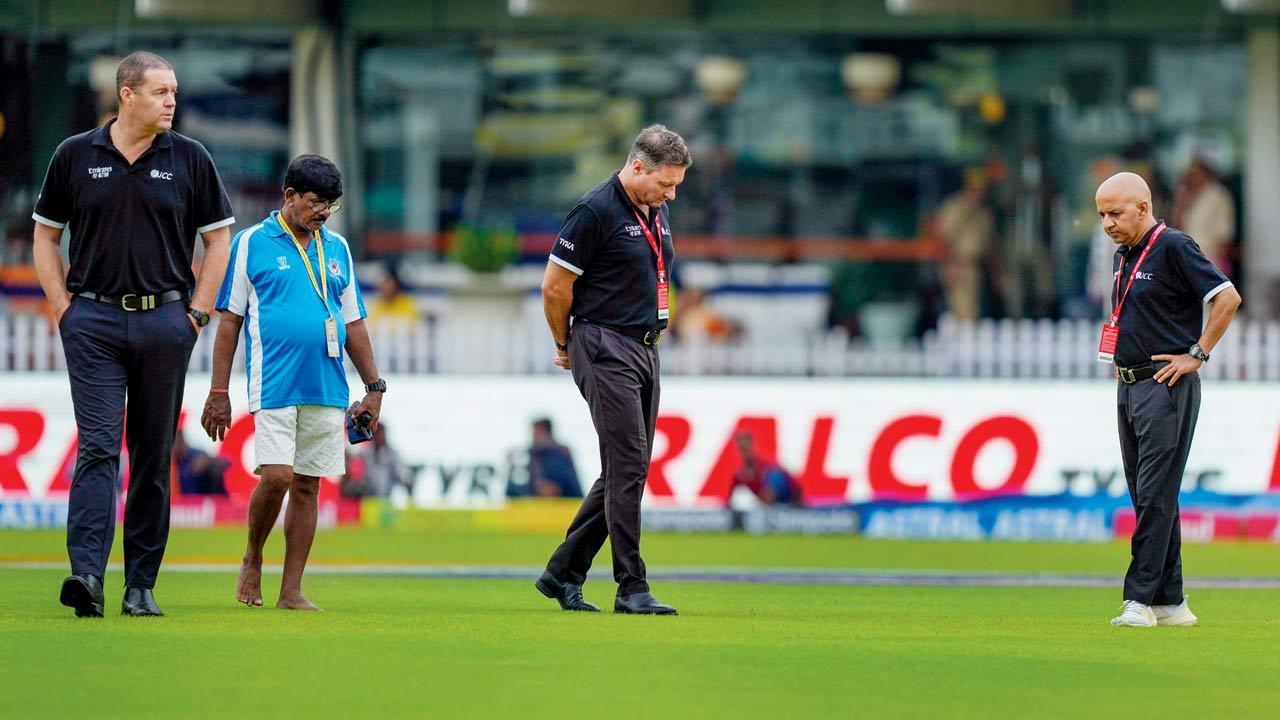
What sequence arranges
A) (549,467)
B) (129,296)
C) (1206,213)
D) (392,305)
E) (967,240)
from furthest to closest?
(967,240), (1206,213), (392,305), (549,467), (129,296)

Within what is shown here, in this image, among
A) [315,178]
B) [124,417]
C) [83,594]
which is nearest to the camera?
[83,594]

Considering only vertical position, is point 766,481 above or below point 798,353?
below

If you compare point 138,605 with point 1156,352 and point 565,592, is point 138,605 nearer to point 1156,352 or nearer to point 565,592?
point 565,592

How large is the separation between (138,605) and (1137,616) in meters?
4.29

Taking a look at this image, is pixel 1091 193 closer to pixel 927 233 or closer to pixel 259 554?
pixel 927 233

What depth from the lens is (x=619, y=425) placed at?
10.2 meters

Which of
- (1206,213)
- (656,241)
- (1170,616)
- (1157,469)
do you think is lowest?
(1170,616)

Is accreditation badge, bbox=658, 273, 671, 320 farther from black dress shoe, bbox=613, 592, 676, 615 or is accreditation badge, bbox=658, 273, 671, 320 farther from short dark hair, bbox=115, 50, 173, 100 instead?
short dark hair, bbox=115, 50, 173, 100

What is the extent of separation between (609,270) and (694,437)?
10428 mm

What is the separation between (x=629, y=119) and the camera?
26.5 metres

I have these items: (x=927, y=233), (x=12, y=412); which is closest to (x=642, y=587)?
(x=12, y=412)

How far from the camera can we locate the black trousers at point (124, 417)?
930cm

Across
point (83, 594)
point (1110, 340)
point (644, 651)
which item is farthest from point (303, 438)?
point (1110, 340)

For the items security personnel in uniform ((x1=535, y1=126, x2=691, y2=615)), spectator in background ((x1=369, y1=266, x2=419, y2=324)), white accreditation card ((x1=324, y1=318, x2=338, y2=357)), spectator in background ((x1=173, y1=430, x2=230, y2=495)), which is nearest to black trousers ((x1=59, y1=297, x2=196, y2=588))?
white accreditation card ((x1=324, y1=318, x2=338, y2=357))
